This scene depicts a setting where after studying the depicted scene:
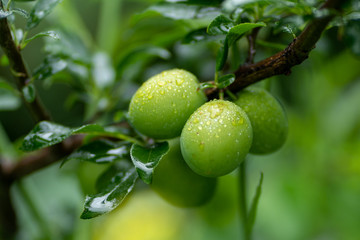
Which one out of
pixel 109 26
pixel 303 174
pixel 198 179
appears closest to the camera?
pixel 198 179

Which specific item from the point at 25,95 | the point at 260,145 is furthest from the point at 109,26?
the point at 260,145

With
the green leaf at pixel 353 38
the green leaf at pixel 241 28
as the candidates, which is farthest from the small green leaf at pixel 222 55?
the green leaf at pixel 353 38

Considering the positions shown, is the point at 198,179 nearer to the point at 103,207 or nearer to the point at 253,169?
the point at 103,207

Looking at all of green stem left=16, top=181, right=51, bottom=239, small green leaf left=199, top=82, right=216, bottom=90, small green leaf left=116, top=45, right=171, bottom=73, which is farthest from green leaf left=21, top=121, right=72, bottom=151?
green stem left=16, top=181, right=51, bottom=239

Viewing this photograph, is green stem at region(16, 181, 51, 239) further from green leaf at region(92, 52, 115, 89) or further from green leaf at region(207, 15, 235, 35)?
green leaf at region(207, 15, 235, 35)

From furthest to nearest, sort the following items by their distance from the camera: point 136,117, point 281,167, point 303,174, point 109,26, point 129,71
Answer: point 281,167, point 303,174, point 109,26, point 129,71, point 136,117

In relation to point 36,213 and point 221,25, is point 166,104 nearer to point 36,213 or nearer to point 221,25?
point 221,25

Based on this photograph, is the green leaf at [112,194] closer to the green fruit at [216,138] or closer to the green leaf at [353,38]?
the green fruit at [216,138]
